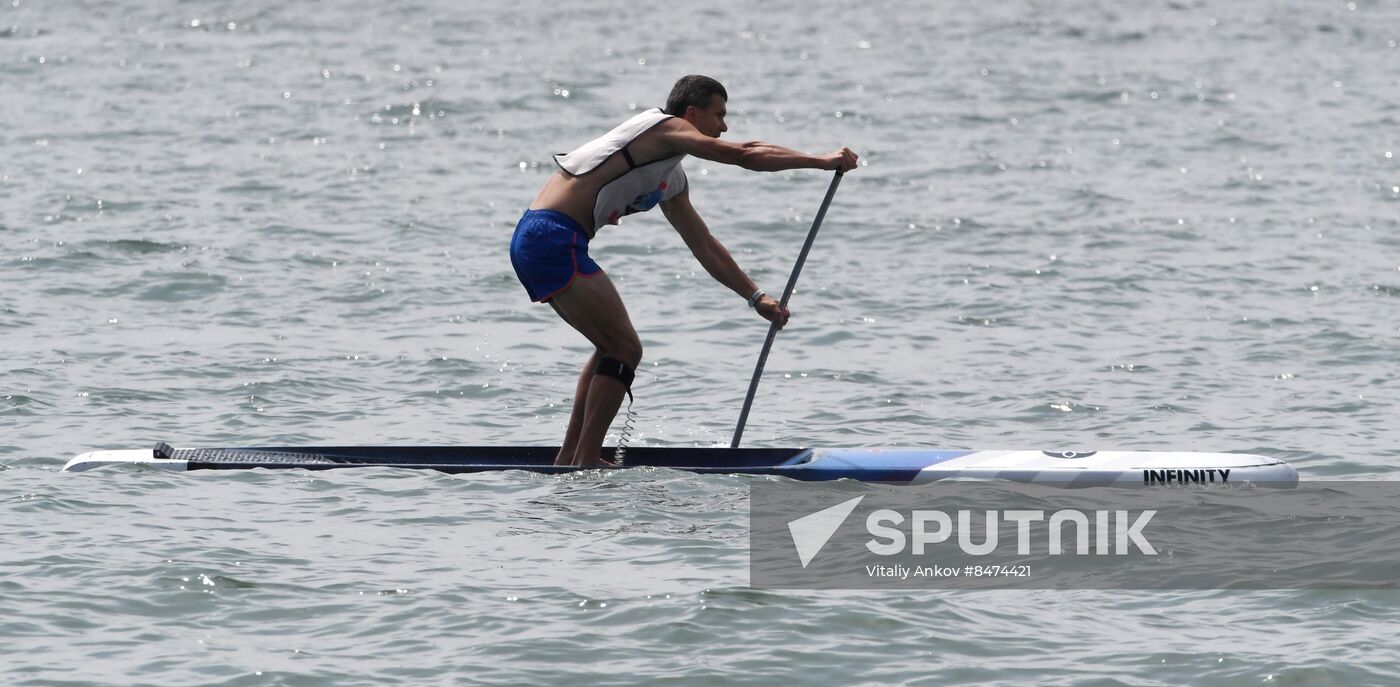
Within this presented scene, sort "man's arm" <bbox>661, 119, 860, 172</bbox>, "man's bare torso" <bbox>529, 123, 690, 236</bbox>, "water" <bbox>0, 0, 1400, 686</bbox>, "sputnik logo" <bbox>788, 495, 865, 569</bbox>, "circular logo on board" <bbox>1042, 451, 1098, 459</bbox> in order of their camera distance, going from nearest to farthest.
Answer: "water" <bbox>0, 0, 1400, 686</bbox>
"sputnik logo" <bbox>788, 495, 865, 569</bbox>
"man's arm" <bbox>661, 119, 860, 172</bbox>
"man's bare torso" <bbox>529, 123, 690, 236</bbox>
"circular logo on board" <bbox>1042, 451, 1098, 459</bbox>

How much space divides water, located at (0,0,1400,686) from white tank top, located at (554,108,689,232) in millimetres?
1332

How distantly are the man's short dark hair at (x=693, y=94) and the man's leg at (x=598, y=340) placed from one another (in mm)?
874

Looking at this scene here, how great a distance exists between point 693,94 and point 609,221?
79 cm

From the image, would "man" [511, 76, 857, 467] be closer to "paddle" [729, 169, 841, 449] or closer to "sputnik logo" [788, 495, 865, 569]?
"paddle" [729, 169, 841, 449]

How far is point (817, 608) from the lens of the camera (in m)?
7.04

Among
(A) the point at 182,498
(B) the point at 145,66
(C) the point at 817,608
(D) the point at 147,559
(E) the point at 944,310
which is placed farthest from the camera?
(B) the point at 145,66

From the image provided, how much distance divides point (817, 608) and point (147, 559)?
2.75 metres

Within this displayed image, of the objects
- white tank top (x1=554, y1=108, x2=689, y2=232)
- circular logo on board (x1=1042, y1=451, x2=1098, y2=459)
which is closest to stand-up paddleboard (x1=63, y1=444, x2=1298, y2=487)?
circular logo on board (x1=1042, y1=451, x2=1098, y2=459)

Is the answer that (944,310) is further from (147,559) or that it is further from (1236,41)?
(1236,41)

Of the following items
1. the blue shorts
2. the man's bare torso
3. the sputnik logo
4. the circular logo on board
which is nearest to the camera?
the sputnik logo

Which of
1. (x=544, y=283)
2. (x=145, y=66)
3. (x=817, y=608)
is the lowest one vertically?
(x=817, y=608)

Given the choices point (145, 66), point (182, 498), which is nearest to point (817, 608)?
point (182, 498)

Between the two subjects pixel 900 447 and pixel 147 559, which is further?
pixel 900 447

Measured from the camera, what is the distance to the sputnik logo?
7.81 meters
